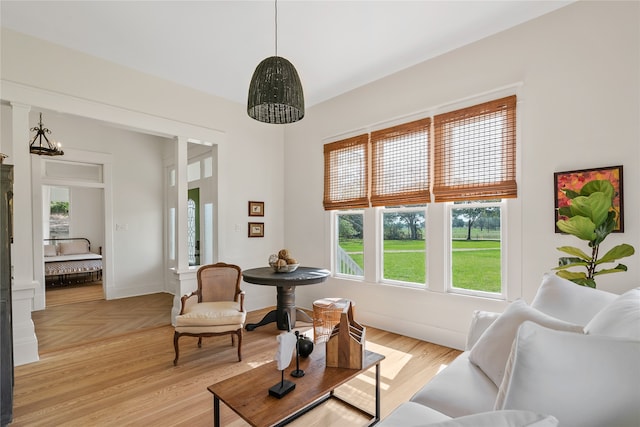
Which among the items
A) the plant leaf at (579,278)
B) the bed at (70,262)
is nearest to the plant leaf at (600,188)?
the plant leaf at (579,278)

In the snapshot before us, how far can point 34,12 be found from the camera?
8.73 feet

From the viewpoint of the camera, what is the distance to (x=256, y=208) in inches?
183

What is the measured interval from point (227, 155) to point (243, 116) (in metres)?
Result: 0.68

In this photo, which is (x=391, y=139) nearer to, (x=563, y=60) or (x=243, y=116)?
(x=563, y=60)

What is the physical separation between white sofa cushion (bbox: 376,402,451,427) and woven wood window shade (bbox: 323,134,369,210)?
109 inches

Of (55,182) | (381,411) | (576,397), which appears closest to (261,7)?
(576,397)

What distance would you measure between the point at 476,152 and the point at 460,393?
2.32m

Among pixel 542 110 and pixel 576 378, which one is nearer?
pixel 576 378

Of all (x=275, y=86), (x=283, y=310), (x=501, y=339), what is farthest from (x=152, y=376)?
(x=501, y=339)

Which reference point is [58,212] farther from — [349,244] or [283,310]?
[349,244]

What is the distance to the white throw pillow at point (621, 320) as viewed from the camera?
101 cm

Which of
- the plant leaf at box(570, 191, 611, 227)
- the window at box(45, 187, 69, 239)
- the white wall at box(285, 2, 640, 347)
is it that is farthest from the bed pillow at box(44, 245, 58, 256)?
the plant leaf at box(570, 191, 611, 227)

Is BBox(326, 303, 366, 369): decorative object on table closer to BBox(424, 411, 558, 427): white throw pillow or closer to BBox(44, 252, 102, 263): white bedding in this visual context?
BBox(424, 411, 558, 427): white throw pillow

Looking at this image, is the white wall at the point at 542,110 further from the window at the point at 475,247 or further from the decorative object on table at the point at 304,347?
the decorative object on table at the point at 304,347
